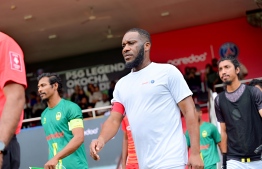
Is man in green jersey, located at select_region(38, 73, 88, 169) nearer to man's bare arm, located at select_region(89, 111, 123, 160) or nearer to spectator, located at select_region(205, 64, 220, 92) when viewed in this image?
man's bare arm, located at select_region(89, 111, 123, 160)

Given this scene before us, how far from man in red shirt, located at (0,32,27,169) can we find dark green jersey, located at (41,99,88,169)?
3.05 metres

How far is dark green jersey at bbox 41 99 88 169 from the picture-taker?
6.86 meters

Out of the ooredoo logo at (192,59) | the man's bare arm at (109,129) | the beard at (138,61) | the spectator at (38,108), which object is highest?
the ooredoo logo at (192,59)

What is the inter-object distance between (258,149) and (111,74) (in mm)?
15404

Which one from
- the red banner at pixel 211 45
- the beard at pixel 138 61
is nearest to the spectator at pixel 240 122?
the beard at pixel 138 61

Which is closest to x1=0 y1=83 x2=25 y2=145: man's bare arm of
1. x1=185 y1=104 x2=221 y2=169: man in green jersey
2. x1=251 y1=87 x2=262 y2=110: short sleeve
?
x1=251 y1=87 x2=262 y2=110: short sleeve

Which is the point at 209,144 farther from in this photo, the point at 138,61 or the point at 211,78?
the point at 211,78

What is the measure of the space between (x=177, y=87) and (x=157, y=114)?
28 cm

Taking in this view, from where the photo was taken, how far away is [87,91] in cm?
2088

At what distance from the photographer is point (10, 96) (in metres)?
3.49

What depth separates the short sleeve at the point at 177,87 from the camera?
4.86 metres

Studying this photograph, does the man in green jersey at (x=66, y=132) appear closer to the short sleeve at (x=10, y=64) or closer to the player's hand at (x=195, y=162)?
the player's hand at (x=195, y=162)

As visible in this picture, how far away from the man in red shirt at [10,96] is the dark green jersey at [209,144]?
596cm

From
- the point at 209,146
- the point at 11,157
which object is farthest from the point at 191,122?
the point at 209,146
